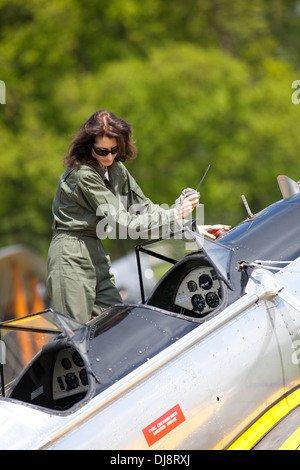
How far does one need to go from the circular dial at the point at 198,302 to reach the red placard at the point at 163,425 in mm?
1070

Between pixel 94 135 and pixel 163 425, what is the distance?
195 centimetres

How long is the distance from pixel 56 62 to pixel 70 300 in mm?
17758

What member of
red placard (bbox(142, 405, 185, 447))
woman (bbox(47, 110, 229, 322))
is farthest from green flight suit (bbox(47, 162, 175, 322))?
red placard (bbox(142, 405, 185, 447))

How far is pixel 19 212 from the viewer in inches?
809

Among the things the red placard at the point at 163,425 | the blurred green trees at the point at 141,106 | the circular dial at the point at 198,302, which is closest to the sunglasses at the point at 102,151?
the circular dial at the point at 198,302

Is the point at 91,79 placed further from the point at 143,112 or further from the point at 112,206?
the point at 112,206

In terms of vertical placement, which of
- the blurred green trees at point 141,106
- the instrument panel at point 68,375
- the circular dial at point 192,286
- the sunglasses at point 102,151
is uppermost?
the blurred green trees at point 141,106

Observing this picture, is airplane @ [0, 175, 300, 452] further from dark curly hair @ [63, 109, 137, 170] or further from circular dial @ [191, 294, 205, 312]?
dark curly hair @ [63, 109, 137, 170]

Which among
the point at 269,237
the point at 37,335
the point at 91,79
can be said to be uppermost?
the point at 91,79

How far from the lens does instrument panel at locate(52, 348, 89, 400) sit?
3.84m

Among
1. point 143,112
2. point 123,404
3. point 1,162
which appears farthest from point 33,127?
point 123,404

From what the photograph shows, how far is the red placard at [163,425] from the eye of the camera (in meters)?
3.15

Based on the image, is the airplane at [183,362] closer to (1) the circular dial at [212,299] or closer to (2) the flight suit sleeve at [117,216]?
(1) the circular dial at [212,299]

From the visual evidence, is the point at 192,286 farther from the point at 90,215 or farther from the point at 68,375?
the point at 68,375
